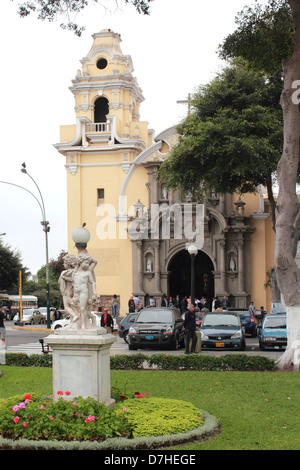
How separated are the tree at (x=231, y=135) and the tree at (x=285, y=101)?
739 cm

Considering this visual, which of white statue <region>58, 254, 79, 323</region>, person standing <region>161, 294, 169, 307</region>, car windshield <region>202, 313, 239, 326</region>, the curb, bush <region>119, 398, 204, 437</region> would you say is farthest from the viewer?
person standing <region>161, 294, 169, 307</region>

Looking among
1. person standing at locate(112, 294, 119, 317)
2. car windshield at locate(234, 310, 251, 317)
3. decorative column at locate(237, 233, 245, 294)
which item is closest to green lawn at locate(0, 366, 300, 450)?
car windshield at locate(234, 310, 251, 317)

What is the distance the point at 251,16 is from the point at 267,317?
10.3 meters

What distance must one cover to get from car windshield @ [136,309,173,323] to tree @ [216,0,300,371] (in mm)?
7129

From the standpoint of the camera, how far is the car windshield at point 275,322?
71.2 ft

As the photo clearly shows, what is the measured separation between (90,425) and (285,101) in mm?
11301

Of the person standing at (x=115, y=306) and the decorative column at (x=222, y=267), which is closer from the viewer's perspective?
the decorative column at (x=222, y=267)

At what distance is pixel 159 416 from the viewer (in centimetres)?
860

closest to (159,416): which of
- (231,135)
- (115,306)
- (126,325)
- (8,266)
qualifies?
(126,325)

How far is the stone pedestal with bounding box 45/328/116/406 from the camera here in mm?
9023

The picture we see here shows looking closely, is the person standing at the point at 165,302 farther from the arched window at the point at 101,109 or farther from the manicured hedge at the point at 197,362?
the manicured hedge at the point at 197,362

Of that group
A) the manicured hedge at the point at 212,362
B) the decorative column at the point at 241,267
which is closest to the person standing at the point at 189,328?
the manicured hedge at the point at 212,362

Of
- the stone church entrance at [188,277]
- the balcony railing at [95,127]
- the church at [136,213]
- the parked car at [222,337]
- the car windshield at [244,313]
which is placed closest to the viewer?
the parked car at [222,337]

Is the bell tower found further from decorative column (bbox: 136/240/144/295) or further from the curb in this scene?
the curb
